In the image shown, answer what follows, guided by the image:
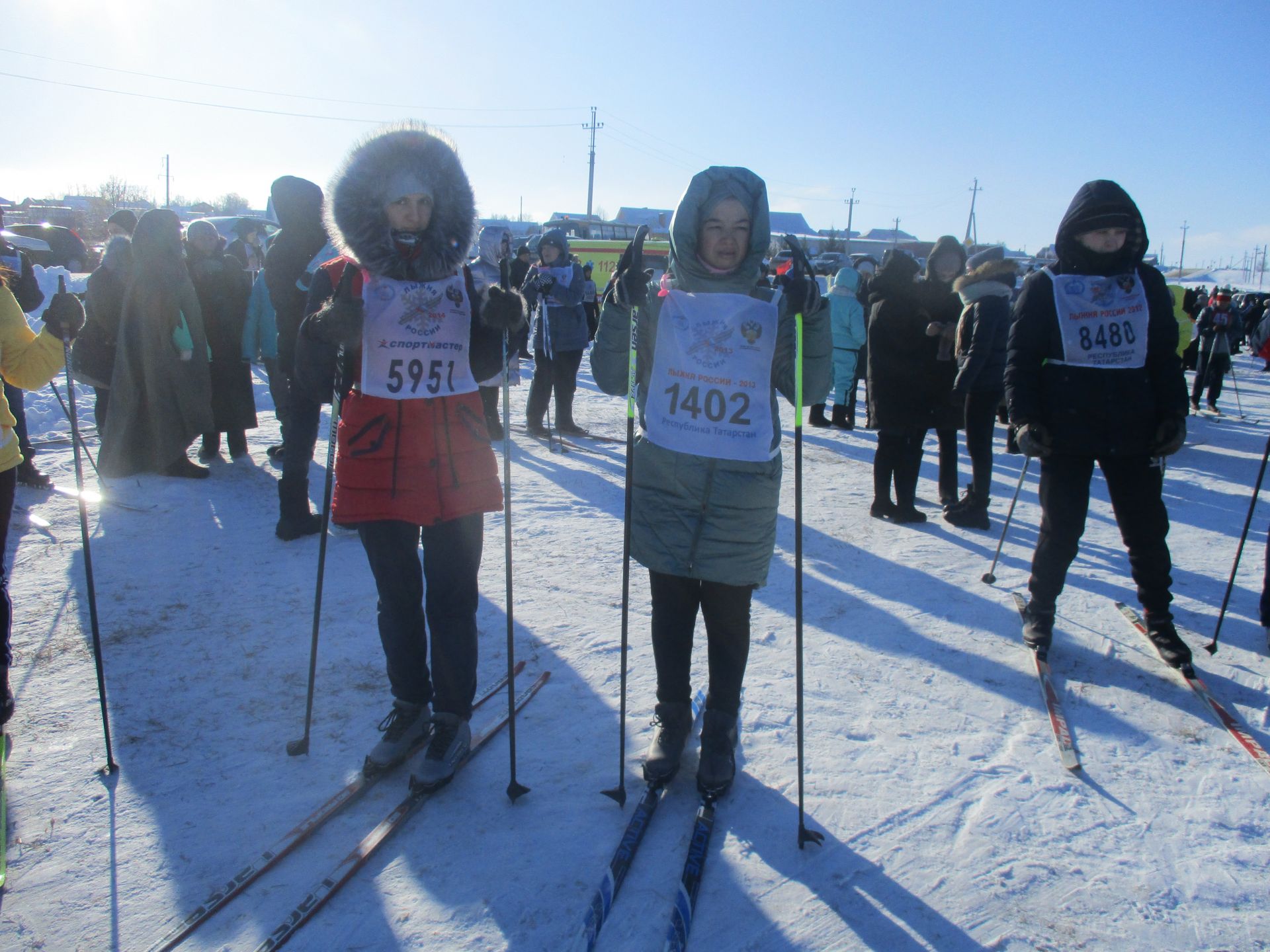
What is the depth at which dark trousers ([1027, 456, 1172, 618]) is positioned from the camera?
11.2ft

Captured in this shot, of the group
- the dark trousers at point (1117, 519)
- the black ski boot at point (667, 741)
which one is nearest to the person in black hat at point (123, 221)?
the black ski boot at point (667, 741)

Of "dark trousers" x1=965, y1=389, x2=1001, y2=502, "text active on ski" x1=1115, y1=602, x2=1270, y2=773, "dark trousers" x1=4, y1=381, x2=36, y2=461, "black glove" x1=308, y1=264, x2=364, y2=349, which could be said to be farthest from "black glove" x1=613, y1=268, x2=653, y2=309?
"dark trousers" x1=4, y1=381, x2=36, y2=461

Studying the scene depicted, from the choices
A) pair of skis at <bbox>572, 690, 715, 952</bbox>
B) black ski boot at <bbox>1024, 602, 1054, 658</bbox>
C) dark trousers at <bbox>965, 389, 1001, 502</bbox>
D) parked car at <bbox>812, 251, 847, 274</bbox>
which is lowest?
pair of skis at <bbox>572, 690, 715, 952</bbox>

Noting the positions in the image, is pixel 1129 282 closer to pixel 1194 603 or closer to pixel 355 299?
pixel 1194 603

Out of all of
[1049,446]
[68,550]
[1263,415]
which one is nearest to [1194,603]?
[1049,446]

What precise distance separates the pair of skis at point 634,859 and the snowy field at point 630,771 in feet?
0.16

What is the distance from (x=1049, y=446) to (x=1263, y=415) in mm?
10653

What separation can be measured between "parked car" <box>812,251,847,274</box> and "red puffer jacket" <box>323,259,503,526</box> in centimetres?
2680

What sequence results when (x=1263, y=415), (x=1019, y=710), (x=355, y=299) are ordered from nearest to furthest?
(x=355, y=299) → (x=1019, y=710) → (x=1263, y=415)

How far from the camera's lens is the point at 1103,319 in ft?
11.0

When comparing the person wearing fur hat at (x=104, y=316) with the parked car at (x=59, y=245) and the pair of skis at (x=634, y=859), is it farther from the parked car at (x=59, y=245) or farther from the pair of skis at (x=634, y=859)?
the parked car at (x=59, y=245)

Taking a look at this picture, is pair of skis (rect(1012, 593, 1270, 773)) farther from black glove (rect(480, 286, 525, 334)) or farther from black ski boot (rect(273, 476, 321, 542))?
black ski boot (rect(273, 476, 321, 542))

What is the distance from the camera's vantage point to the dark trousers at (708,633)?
2.61 meters

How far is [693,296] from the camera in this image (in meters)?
2.51
